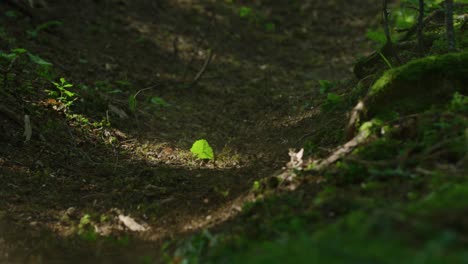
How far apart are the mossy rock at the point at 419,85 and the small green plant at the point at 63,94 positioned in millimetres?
4080

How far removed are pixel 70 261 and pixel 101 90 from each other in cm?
470

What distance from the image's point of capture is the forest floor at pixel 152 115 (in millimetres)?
4617

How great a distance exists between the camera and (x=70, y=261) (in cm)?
399

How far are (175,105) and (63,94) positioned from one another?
2.11 m

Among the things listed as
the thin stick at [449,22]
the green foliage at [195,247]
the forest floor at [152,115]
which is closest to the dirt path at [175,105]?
the forest floor at [152,115]

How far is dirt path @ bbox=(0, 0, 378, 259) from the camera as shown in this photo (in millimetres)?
5047

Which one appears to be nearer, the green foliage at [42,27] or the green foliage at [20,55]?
the green foliage at [20,55]

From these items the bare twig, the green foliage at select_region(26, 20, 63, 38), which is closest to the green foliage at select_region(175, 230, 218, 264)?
the bare twig

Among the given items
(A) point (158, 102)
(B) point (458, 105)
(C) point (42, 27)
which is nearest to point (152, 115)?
(A) point (158, 102)

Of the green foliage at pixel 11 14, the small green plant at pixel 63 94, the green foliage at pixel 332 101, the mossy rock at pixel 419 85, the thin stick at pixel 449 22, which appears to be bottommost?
the small green plant at pixel 63 94

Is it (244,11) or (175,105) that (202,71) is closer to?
(175,105)

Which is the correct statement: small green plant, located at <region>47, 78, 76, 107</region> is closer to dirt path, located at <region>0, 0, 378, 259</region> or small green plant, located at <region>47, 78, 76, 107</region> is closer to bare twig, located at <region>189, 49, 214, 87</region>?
dirt path, located at <region>0, 0, 378, 259</region>

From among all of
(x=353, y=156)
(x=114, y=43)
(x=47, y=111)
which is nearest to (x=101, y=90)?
(x=47, y=111)

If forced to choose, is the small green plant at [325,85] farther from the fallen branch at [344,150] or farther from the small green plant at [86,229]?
the small green plant at [86,229]
